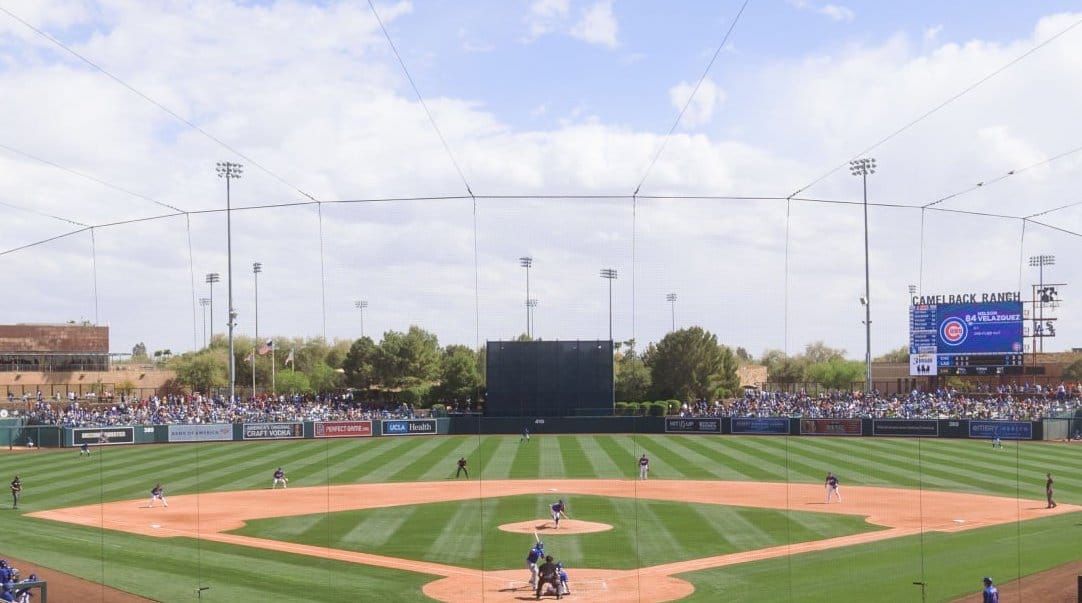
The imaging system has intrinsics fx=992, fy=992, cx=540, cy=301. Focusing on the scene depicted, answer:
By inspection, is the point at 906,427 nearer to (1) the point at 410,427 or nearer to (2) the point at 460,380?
(1) the point at 410,427

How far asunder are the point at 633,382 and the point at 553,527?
72.9 metres

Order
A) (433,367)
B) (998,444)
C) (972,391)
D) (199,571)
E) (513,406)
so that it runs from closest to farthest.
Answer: (199,571) → (998,444) → (513,406) → (972,391) → (433,367)

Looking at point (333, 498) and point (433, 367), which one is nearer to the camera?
point (333, 498)

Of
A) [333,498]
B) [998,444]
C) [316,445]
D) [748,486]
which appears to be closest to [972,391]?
[998,444]

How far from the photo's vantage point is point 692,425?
7250cm

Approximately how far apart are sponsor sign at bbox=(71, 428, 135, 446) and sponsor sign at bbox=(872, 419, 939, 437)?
49.7 meters

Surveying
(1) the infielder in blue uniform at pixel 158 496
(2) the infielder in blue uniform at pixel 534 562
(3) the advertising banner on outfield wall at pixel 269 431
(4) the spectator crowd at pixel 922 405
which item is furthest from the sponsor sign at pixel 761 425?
(2) the infielder in blue uniform at pixel 534 562

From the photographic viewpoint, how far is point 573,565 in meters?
27.7

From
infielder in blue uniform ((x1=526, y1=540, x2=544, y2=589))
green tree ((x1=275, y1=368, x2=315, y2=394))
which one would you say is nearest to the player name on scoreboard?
infielder in blue uniform ((x1=526, y1=540, x2=544, y2=589))

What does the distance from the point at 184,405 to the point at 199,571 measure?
169 ft

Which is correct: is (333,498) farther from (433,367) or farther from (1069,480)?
(433,367)

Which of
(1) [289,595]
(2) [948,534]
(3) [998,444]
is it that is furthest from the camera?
(3) [998,444]

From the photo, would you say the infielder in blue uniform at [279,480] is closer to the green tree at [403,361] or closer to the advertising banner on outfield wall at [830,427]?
the advertising banner on outfield wall at [830,427]

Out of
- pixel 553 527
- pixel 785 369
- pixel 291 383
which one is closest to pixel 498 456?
pixel 553 527
